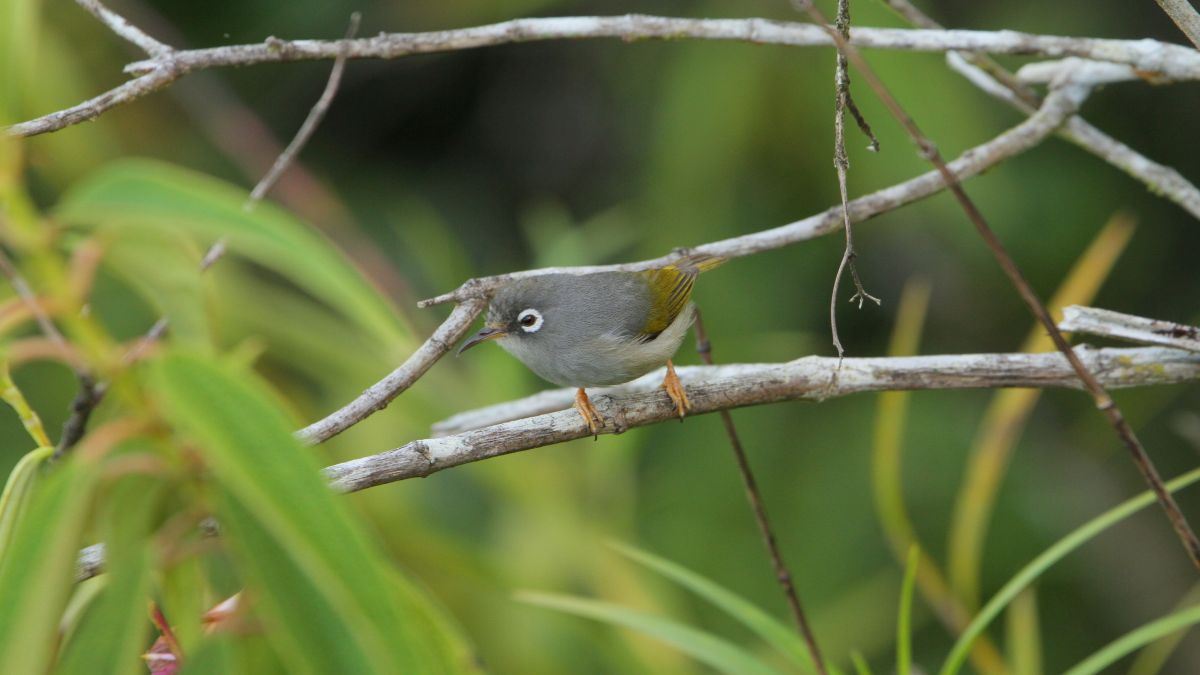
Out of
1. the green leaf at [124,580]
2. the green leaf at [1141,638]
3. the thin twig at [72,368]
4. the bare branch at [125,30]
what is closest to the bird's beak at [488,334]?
the bare branch at [125,30]

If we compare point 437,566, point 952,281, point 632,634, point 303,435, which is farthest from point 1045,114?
point 952,281

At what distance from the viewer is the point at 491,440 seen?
6.74 ft

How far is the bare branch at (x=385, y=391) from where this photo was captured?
2027 millimetres

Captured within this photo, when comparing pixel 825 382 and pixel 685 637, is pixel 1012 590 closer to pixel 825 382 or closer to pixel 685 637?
pixel 825 382

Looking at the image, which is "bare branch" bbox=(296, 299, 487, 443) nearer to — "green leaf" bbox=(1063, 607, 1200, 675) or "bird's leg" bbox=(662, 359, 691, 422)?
"bird's leg" bbox=(662, 359, 691, 422)

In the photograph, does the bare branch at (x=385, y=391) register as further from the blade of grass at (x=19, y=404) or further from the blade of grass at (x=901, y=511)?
the blade of grass at (x=901, y=511)

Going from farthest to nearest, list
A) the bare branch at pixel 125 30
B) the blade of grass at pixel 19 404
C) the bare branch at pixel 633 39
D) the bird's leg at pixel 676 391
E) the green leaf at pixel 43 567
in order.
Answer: the bird's leg at pixel 676 391
the bare branch at pixel 125 30
the bare branch at pixel 633 39
the blade of grass at pixel 19 404
the green leaf at pixel 43 567

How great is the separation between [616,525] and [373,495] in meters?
0.91

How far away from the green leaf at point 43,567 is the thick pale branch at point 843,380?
749 mm

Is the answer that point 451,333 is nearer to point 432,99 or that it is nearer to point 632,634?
point 632,634

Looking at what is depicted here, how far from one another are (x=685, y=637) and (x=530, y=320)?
1.18 m

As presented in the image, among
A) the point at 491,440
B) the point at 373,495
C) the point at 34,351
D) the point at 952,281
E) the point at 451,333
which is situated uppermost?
the point at 952,281

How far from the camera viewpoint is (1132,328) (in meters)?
2.15

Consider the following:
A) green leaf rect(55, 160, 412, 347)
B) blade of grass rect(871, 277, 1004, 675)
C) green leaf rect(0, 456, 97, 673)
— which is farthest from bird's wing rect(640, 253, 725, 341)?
green leaf rect(0, 456, 97, 673)
